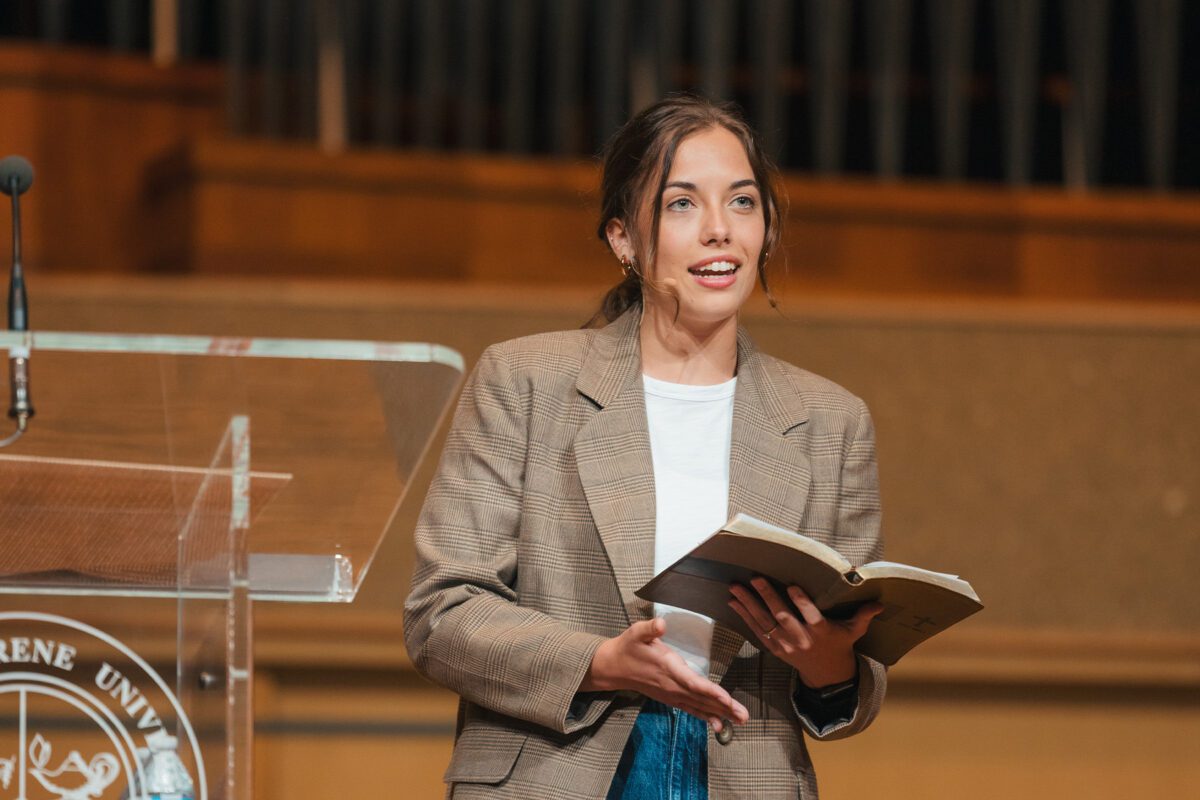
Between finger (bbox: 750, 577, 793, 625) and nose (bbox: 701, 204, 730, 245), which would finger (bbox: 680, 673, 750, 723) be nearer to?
finger (bbox: 750, 577, 793, 625)

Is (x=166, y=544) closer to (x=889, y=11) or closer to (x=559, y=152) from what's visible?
(x=559, y=152)

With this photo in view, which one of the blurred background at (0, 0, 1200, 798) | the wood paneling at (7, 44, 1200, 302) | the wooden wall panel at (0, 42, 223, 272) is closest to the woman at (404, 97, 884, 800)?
the blurred background at (0, 0, 1200, 798)

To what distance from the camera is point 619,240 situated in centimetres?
184

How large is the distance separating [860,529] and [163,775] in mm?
752

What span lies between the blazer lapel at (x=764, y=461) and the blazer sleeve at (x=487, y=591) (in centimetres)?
17

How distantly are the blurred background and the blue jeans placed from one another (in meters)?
1.67

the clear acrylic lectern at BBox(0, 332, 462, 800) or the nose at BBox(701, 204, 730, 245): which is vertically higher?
the nose at BBox(701, 204, 730, 245)

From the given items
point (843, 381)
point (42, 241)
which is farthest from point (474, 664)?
point (42, 241)

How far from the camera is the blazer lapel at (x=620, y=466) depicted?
1621 millimetres

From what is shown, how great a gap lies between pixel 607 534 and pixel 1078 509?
6.85 feet

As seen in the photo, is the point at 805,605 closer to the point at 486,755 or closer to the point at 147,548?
the point at 486,755

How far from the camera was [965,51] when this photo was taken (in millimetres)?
4203

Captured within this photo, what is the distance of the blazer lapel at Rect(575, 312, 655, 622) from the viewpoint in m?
1.62

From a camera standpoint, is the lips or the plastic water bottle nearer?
the plastic water bottle
